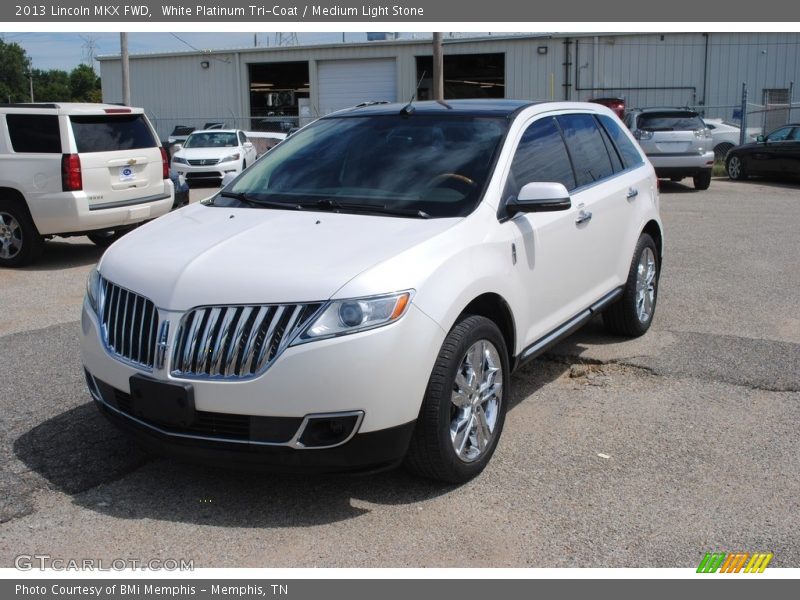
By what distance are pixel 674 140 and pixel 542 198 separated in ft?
44.9

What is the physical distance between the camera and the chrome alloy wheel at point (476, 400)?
13.3 ft

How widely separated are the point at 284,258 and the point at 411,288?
A: 59 centimetres

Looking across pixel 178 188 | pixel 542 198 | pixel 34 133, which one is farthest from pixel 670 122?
pixel 542 198

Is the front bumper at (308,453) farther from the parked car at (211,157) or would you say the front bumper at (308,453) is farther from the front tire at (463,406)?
the parked car at (211,157)

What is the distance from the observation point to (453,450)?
3.97 metres

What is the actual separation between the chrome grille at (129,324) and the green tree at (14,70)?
99.7 meters

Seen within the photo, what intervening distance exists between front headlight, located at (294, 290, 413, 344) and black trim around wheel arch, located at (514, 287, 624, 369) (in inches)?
49.3

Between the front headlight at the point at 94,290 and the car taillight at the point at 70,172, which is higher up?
the car taillight at the point at 70,172

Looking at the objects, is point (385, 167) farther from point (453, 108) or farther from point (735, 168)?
point (735, 168)

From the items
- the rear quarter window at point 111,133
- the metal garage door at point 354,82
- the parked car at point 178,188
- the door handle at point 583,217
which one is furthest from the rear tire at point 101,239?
the metal garage door at point 354,82

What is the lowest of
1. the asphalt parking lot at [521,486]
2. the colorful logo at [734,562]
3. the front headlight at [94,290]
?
the colorful logo at [734,562]

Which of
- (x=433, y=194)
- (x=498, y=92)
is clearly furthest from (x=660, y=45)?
(x=433, y=194)

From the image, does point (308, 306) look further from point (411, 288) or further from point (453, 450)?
point (453, 450)

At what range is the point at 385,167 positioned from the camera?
16.0 ft
